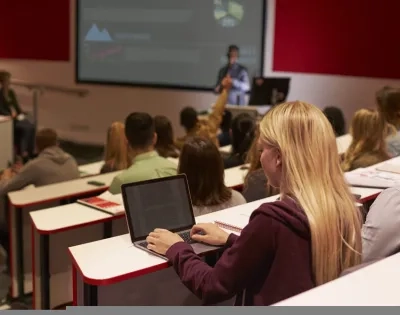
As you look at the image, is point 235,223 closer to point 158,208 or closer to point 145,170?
point 158,208

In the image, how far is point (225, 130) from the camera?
21.9ft

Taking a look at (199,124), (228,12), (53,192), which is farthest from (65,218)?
(228,12)

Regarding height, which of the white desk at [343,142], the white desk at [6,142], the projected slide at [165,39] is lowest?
the white desk at [6,142]

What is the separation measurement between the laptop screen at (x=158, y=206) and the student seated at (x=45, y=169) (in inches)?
83.6

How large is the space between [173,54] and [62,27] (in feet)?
5.98

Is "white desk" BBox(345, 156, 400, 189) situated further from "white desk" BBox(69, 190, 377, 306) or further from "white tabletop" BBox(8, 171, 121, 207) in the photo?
"white tabletop" BBox(8, 171, 121, 207)

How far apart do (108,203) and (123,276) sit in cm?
147

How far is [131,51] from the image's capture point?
9250 mm

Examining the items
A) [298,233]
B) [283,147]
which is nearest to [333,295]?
[298,233]

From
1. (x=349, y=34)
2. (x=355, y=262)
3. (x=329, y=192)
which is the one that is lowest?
(x=355, y=262)

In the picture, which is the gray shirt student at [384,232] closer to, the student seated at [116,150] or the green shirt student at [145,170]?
the green shirt student at [145,170]

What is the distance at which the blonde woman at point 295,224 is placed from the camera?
67.5 inches

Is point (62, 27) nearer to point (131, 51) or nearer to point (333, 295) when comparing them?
point (131, 51)

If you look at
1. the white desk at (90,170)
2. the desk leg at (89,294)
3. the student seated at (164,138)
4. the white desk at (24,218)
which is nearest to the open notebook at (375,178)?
the desk leg at (89,294)
